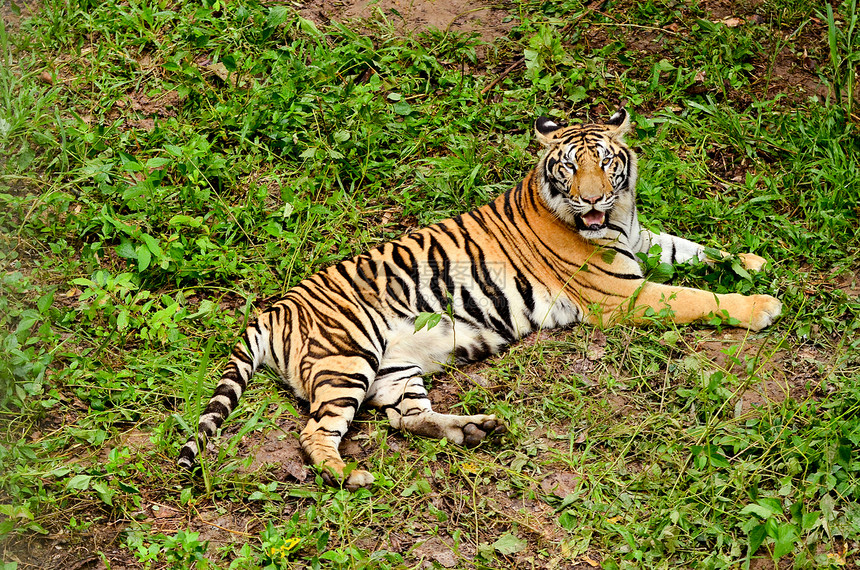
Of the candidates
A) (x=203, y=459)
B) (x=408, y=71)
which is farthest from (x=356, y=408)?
(x=408, y=71)

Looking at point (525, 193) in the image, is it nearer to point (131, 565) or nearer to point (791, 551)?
point (791, 551)

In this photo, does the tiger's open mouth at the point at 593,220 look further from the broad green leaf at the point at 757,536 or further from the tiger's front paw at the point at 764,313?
the broad green leaf at the point at 757,536

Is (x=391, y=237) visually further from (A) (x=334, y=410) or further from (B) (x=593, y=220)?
(A) (x=334, y=410)

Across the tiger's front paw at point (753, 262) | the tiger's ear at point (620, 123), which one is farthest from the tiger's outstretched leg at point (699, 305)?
the tiger's ear at point (620, 123)

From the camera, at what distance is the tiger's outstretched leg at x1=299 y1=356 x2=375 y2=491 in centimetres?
384

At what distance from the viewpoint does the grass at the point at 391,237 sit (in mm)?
3576

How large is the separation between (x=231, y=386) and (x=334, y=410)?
57 cm

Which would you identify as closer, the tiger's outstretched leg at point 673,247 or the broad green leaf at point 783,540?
the broad green leaf at point 783,540

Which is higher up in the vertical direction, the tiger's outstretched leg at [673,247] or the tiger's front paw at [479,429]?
the tiger's outstretched leg at [673,247]

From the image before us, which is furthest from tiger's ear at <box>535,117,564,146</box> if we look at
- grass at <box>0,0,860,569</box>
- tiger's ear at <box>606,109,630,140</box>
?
grass at <box>0,0,860,569</box>

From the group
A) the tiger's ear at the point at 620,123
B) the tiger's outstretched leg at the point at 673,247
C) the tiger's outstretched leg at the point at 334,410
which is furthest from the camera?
the tiger's outstretched leg at the point at 673,247

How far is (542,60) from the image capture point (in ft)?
20.0

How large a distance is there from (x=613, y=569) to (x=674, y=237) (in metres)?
2.30

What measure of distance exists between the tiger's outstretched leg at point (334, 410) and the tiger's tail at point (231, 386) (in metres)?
0.37
